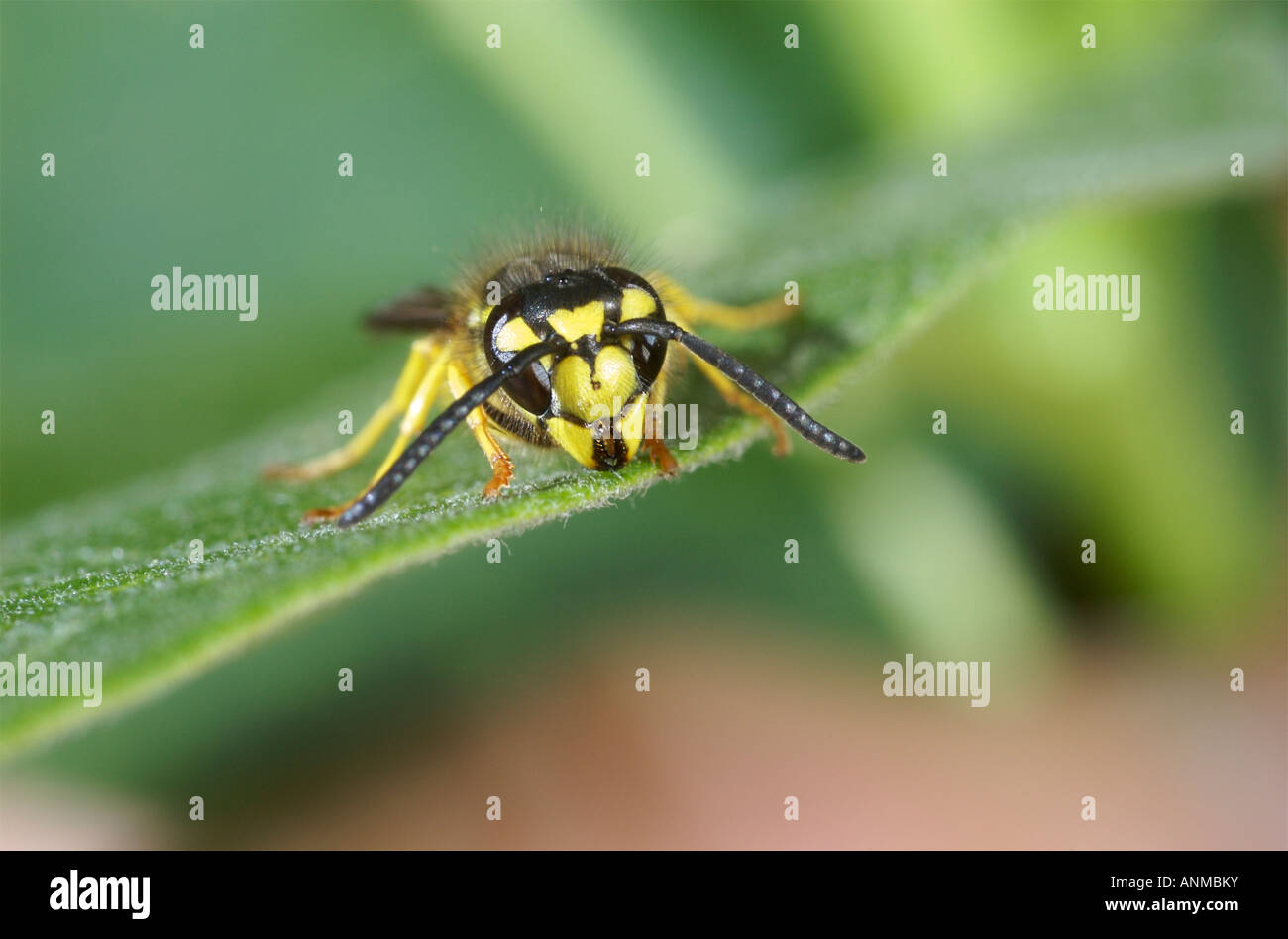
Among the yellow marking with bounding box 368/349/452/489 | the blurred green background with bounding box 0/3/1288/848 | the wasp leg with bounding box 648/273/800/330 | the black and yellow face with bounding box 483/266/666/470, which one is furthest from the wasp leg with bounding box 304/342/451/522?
the blurred green background with bounding box 0/3/1288/848

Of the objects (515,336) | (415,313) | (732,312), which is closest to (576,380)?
(515,336)

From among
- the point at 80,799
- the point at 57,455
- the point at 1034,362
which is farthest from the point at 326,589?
the point at 80,799

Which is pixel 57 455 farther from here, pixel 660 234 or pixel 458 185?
pixel 660 234

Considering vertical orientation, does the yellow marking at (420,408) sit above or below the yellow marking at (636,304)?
below

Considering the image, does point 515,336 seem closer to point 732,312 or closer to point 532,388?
point 532,388

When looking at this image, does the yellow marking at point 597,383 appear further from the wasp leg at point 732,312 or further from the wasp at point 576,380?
the wasp leg at point 732,312

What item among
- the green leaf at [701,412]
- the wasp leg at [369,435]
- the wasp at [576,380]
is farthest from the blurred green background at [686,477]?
the wasp at [576,380]
